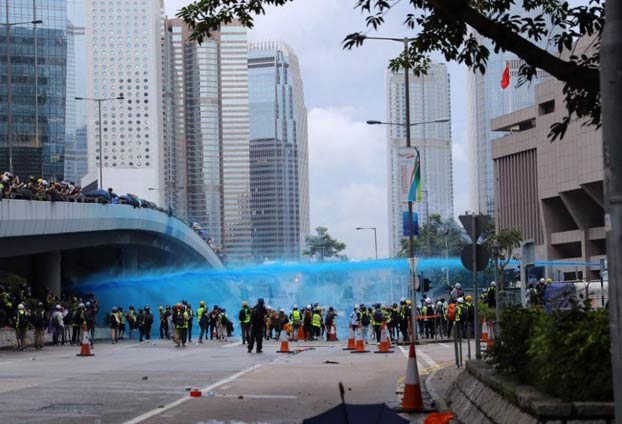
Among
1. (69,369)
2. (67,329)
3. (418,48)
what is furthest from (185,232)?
(418,48)

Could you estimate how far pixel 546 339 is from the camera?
9609 millimetres

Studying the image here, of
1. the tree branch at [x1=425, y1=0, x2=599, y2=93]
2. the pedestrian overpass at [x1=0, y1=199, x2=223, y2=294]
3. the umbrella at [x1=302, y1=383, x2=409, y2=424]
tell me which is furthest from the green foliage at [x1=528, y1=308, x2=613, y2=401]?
the pedestrian overpass at [x1=0, y1=199, x2=223, y2=294]

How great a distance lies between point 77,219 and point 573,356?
47830 millimetres

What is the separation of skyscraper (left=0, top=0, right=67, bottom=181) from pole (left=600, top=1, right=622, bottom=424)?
129m

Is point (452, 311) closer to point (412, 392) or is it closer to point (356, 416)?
point (412, 392)

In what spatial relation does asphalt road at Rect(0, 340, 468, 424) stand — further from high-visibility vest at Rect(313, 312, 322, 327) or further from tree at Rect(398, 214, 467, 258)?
tree at Rect(398, 214, 467, 258)

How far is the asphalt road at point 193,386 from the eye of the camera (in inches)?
570

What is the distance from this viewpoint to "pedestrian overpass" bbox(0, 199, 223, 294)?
48.4 m

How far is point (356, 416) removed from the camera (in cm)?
586

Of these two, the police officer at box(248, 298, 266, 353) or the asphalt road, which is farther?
the police officer at box(248, 298, 266, 353)

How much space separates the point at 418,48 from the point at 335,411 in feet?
31.9

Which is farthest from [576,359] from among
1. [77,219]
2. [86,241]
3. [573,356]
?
[86,241]

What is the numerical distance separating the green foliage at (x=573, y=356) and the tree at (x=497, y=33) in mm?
2690

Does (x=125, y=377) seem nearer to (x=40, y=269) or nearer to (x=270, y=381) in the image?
(x=270, y=381)
